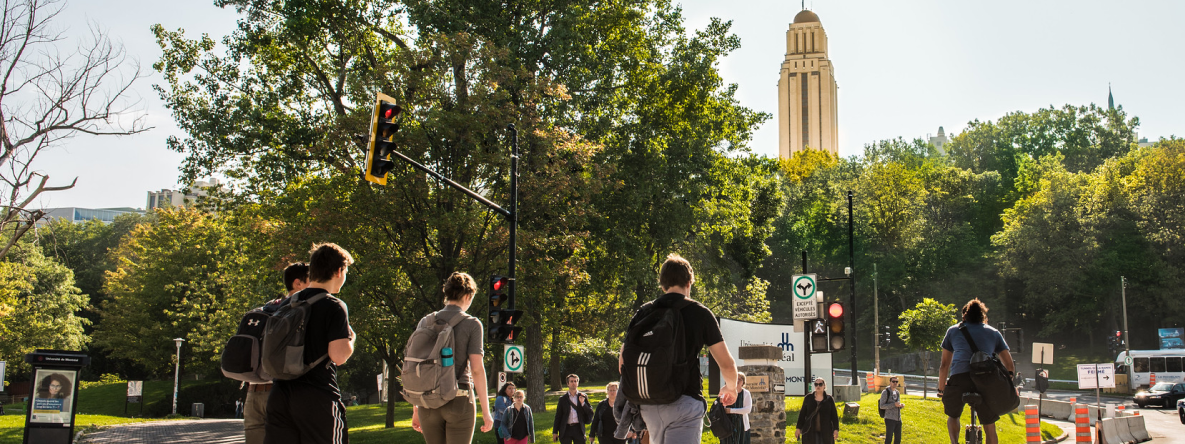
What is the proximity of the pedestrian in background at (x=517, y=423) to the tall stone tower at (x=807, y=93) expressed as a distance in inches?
4155

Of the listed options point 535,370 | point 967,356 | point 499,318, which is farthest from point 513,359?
point 535,370

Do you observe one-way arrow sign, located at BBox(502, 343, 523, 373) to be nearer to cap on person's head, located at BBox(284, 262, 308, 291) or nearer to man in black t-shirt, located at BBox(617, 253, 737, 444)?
cap on person's head, located at BBox(284, 262, 308, 291)

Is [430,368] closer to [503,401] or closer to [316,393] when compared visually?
[316,393]

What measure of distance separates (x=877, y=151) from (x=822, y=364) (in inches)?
2510

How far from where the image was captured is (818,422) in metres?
13.7

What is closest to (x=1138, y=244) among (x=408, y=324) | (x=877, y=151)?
(x=877, y=151)

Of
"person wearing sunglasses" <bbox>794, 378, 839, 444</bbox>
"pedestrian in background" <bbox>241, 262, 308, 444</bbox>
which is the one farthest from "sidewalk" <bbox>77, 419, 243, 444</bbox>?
"pedestrian in background" <bbox>241, 262, 308, 444</bbox>

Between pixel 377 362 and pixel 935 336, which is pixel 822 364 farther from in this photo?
pixel 377 362

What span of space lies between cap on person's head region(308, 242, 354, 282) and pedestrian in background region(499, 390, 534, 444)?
7971mm

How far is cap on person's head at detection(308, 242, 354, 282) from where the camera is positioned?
4.78 metres

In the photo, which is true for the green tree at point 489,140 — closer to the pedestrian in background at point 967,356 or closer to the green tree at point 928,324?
the green tree at point 928,324

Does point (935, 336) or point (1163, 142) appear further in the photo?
point (1163, 142)

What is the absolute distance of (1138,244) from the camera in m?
59.6

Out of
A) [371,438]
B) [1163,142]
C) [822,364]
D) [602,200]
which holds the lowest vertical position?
[371,438]
